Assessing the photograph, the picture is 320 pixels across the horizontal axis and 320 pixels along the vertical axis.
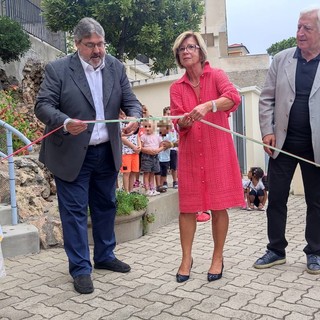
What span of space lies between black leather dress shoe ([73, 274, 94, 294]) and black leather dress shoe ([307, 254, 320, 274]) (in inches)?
70.7

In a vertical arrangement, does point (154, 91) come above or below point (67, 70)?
above

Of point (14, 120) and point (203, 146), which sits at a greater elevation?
point (14, 120)

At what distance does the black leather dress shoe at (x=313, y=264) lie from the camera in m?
3.80

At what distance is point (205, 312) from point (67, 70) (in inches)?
82.0

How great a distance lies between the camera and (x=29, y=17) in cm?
1275

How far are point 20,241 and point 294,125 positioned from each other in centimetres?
288

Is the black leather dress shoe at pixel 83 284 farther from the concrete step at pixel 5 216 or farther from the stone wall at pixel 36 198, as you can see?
the concrete step at pixel 5 216

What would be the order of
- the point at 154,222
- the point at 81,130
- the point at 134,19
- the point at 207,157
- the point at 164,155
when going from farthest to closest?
1. the point at 134,19
2. the point at 164,155
3. the point at 154,222
4. the point at 207,157
5. the point at 81,130

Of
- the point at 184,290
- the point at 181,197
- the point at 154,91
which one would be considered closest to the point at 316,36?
the point at 181,197

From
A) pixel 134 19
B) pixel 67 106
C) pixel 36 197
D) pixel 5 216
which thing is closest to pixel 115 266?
pixel 67 106

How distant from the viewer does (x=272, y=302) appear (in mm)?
3215

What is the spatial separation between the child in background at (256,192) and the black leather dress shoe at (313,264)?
351 centimetres

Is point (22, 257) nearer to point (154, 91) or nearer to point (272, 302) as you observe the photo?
point (272, 302)

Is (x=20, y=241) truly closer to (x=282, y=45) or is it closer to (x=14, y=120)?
(x=14, y=120)
